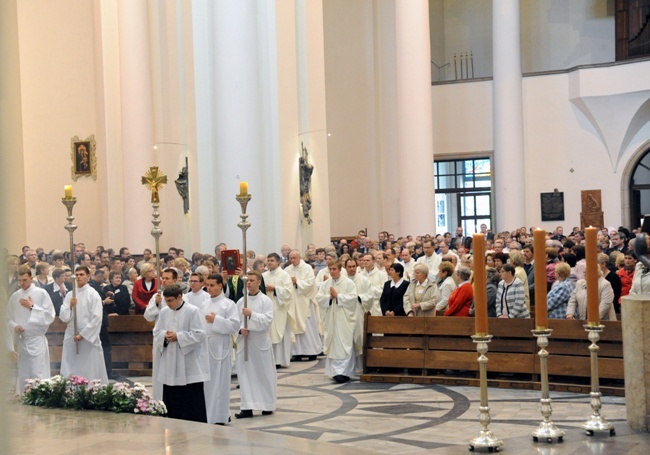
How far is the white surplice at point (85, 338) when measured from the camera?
450 inches

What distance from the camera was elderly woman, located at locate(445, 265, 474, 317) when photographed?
12.2 meters

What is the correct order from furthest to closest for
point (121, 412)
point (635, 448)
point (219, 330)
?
point (219, 330) → point (121, 412) → point (635, 448)

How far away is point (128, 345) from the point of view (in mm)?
13750

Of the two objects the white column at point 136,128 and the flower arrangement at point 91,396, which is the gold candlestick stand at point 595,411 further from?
the white column at point 136,128

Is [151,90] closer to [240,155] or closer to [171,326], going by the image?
[240,155]

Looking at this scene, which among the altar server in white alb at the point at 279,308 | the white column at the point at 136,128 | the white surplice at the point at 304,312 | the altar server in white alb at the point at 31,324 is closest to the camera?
the altar server in white alb at the point at 31,324

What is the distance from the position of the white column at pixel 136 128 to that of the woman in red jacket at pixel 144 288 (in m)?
10.6

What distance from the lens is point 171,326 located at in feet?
29.8

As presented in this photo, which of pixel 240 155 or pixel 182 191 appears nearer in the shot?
pixel 240 155

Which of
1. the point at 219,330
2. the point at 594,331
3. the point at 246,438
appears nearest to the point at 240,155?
the point at 219,330

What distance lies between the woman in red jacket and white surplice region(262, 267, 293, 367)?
190cm

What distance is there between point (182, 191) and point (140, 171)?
4.23 m

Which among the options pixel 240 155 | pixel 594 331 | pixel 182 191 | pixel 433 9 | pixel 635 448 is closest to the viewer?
pixel 635 448

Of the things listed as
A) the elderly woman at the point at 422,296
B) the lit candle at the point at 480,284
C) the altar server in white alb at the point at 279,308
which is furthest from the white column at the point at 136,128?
the lit candle at the point at 480,284
